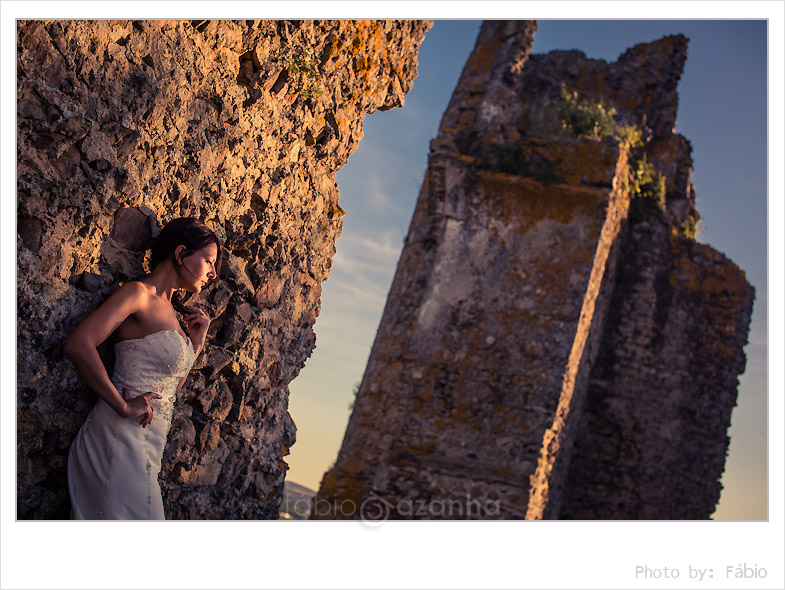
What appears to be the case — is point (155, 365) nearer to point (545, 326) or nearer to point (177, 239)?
point (177, 239)

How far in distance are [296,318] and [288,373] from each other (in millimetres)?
248

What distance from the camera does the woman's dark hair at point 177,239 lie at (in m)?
2.39

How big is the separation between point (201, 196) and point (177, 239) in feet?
0.96

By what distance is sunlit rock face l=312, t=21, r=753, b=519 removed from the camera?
7.73 metres

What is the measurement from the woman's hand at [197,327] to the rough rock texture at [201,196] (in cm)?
11

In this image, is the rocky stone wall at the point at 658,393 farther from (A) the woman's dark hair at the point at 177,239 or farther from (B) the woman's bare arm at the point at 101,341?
(B) the woman's bare arm at the point at 101,341

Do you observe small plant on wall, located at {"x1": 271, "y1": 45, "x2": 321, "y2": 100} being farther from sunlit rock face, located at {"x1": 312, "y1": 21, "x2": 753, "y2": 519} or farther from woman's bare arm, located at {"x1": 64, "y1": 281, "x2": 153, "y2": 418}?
sunlit rock face, located at {"x1": 312, "y1": 21, "x2": 753, "y2": 519}

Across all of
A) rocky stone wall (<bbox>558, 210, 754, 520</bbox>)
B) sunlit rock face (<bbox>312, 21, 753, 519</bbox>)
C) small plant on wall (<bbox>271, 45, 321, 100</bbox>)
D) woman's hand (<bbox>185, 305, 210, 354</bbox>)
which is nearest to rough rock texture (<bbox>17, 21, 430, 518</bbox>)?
small plant on wall (<bbox>271, 45, 321, 100</bbox>)

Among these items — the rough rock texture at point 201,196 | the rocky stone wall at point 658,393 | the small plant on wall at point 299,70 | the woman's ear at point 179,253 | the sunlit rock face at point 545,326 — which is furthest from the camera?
the rocky stone wall at point 658,393

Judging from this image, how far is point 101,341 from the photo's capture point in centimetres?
215

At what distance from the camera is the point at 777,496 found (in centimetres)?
333

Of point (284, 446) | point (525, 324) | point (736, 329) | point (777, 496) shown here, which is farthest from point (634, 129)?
point (284, 446)

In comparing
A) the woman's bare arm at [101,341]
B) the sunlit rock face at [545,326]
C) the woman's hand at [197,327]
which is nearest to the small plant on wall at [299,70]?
the woman's hand at [197,327]

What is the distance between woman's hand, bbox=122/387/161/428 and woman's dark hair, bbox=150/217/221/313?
1.41ft
